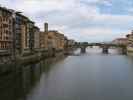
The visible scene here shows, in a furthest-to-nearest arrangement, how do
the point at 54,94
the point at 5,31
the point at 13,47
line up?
the point at 13,47 → the point at 5,31 → the point at 54,94

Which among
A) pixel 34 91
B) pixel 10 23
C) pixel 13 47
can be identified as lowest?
pixel 34 91

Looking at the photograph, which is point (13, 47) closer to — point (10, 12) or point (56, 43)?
point (10, 12)

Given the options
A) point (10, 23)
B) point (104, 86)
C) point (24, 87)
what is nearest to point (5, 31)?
point (10, 23)

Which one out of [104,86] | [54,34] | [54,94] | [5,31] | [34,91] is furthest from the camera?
[54,34]

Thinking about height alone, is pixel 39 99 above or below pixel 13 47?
below

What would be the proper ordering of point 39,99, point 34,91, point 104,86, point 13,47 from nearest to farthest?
point 39,99, point 34,91, point 104,86, point 13,47

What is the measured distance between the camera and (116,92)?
102 feet

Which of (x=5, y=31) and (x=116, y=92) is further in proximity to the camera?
(x=5, y=31)

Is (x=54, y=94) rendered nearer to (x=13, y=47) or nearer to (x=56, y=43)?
(x=13, y=47)

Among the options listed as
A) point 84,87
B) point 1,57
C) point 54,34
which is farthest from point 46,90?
point 54,34

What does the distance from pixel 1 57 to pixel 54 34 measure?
94.8m

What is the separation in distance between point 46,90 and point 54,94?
9.14 feet

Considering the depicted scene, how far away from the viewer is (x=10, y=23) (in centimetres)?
6003

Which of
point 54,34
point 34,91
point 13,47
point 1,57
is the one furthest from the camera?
point 54,34
